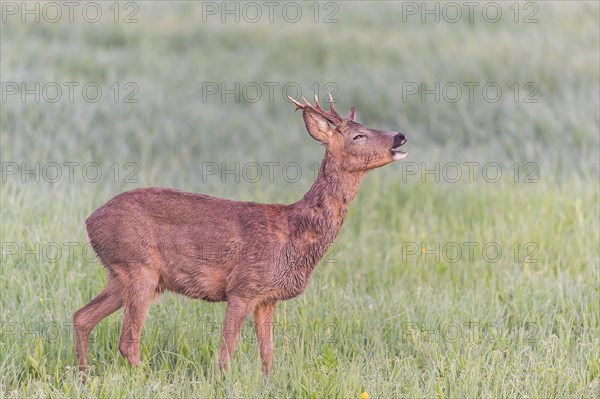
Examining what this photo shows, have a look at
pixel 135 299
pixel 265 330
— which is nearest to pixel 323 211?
pixel 265 330

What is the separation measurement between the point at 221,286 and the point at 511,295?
2.77 meters

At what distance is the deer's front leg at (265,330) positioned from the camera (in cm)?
635

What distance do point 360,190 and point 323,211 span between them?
4355 millimetres

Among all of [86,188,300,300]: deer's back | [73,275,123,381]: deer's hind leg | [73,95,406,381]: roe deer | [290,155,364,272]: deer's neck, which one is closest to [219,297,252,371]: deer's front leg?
[73,95,406,381]: roe deer

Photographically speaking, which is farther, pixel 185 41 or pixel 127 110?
pixel 185 41

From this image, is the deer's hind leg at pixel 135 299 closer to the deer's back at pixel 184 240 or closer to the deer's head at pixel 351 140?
the deer's back at pixel 184 240

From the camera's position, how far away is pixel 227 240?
20.2ft

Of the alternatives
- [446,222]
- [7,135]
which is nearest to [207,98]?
[7,135]

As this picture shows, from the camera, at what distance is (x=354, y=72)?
48.0 ft

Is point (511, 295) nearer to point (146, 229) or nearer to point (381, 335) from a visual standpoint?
point (381, 335)

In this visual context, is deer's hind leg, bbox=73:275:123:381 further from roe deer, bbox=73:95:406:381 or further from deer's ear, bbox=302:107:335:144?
deer's ear, bbox=302:107:335:144

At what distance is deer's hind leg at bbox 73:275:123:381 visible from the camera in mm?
6316

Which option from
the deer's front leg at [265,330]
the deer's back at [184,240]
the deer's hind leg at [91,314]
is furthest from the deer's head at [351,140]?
the deer's hind leg at [91,314]

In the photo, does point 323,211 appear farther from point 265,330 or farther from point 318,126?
point 265,330
